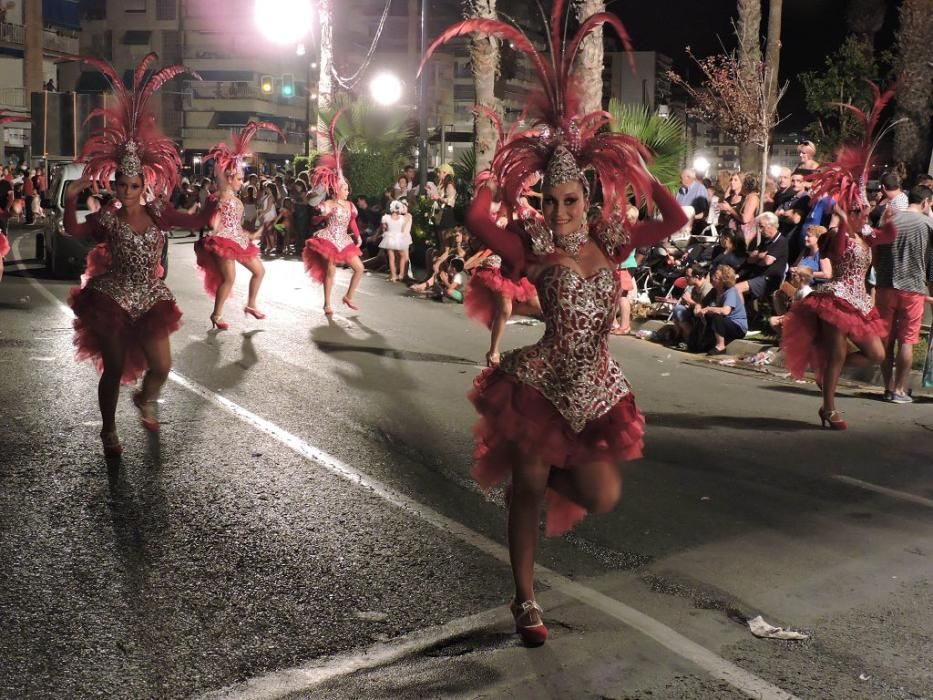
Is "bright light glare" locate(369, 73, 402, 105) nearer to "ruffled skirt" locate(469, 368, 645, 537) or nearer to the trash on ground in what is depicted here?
"ruffled skirt" locate(469, 368, 645, 537)

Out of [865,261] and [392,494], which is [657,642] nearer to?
[392,494]

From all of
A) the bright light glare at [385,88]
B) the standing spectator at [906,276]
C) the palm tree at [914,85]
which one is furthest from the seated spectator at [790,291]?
the bright light glare at [385,88]

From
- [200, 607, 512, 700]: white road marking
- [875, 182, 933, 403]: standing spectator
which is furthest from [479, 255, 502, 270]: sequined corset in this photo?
[200, 607, 512, 700]: white road marking

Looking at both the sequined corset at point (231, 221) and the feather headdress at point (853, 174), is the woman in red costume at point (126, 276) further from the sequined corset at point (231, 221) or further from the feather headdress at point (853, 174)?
the feather headdress at point (853, 174)

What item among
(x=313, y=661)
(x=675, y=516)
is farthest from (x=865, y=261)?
(x=313, y=661)

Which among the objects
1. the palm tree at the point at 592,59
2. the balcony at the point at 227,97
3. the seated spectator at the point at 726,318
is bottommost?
the seated spectator at the point at 726,318

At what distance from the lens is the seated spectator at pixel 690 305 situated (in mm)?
13586

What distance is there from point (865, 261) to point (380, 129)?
20018mm

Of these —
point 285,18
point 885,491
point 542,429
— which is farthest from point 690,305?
point 285,18

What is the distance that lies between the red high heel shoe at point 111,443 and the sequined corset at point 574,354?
12.1ft

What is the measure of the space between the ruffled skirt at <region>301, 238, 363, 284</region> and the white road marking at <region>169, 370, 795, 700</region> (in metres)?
6.50

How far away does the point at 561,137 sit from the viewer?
477cm

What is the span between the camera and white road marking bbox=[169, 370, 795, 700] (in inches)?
161

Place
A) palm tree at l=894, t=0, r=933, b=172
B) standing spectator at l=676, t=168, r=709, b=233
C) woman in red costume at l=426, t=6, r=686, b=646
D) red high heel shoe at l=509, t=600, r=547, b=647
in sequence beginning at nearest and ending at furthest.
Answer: red high heel shoe at l=509, t=600, r=547, b=647 → woman in red costume at l=426, t=6, r=686, b=646 → standing spectator at l=676, t=168, r=709, b=233 → palm tree at l=894, t=0, r=933, b=172
